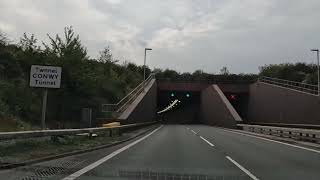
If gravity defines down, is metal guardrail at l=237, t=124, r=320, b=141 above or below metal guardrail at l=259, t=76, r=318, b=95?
below

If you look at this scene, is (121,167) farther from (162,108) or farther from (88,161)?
(162,108)

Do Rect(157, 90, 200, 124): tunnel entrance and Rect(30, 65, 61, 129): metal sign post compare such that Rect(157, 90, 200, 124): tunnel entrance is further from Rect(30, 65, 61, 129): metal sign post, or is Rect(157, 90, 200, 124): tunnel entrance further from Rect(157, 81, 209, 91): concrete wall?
Rect(30, 65, 61, 129): metal sign post

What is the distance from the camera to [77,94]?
4741 cm

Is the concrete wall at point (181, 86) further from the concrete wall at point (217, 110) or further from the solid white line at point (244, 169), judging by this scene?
the solid white line at point (244, 169)

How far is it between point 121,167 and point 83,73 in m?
32.8

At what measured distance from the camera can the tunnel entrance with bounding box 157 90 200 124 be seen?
103 metres

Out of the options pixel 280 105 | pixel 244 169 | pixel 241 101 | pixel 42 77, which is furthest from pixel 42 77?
pixel 241 101

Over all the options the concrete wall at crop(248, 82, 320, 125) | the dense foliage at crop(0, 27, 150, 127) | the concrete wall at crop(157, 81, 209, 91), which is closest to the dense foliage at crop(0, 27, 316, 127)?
the dense foliage at crop(0, 27, 150, 127)

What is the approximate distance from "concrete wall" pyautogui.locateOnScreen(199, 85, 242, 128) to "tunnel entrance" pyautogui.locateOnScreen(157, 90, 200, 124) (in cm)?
929

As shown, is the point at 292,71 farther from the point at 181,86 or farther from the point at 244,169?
the point at 244,169

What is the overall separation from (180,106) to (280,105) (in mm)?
67419

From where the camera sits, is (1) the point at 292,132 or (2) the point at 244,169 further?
(1) the point at 292,132

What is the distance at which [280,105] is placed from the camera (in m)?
66.0

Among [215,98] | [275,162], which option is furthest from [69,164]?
[215,98]
